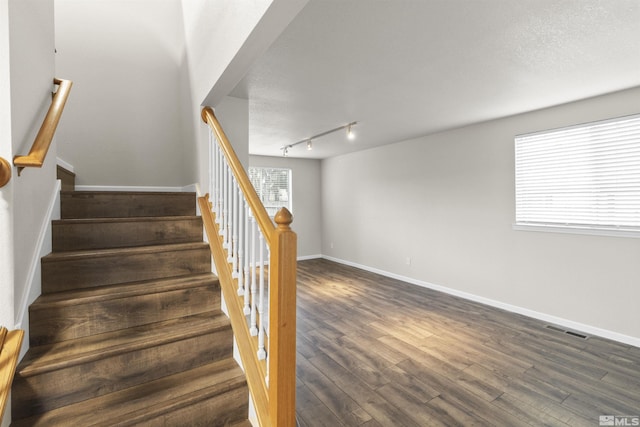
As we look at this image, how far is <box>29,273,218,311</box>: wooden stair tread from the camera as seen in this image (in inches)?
56.3

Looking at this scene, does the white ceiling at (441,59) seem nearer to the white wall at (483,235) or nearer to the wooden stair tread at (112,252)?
the white wall at (483,235)

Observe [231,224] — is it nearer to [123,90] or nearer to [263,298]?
[263,298]

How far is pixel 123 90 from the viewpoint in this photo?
293 cm

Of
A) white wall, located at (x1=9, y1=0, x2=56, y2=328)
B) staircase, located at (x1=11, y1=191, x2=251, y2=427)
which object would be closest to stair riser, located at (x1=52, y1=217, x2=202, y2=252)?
staircase, located at (x1=11, y1=191, x2=251, y2=427)

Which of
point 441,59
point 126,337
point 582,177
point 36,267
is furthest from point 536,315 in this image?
point 36,267

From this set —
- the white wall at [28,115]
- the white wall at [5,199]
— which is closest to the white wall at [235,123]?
the white wall at [28,115]

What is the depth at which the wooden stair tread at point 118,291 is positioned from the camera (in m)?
1.43

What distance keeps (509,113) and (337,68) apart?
2.41m

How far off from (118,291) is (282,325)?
1.05m

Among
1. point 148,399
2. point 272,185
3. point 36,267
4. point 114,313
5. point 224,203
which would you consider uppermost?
point 272,185

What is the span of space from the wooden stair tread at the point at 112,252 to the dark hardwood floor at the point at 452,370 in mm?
1308

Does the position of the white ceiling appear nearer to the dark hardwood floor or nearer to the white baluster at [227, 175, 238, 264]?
the white baluster at [227, 175, 238, 264]

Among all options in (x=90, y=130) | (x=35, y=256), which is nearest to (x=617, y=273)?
(x=35, y=256)

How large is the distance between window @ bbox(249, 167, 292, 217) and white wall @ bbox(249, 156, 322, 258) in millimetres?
136
